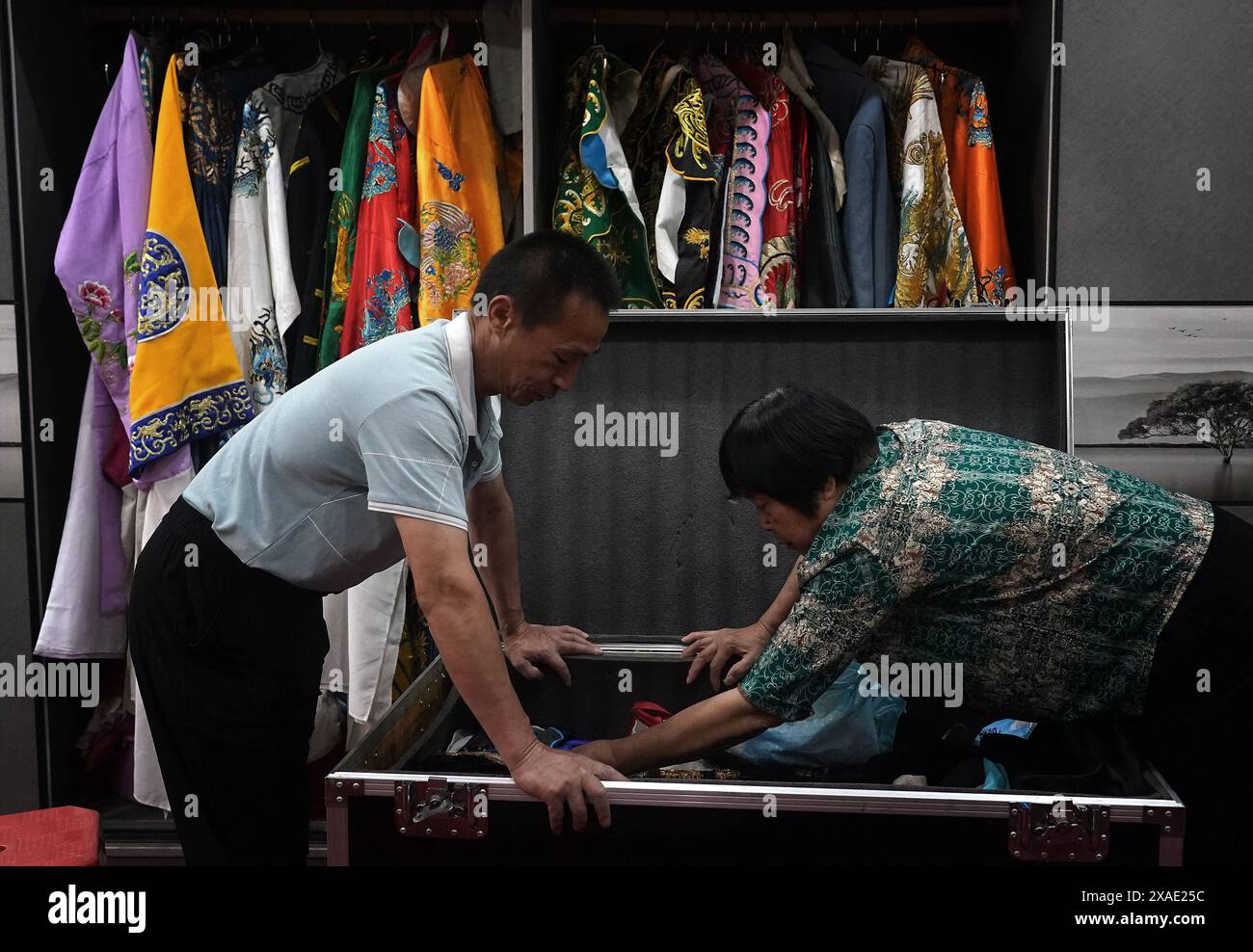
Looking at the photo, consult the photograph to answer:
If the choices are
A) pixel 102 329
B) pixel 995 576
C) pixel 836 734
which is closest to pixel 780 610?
pixel 836 734

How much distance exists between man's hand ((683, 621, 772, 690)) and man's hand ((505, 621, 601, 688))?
0.19 metres

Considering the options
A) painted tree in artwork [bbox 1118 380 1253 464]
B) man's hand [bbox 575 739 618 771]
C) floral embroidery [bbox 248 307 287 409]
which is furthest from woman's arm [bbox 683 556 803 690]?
floral embroidery [bbox 248 307 287 409]

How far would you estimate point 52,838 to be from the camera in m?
1.53

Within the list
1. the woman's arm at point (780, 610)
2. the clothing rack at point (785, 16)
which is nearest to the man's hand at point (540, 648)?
the woman's arm at point (780, 610)

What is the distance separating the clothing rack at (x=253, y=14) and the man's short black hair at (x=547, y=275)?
115cm

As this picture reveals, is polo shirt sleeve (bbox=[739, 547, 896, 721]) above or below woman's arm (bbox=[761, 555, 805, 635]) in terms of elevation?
above

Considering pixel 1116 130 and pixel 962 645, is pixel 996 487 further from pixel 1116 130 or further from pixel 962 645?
pixel 1116 130

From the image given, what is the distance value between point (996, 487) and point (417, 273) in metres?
1.35

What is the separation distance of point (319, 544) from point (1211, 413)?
1714mm

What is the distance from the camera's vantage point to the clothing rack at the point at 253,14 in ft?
7.55

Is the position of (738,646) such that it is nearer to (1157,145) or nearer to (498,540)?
(498,540)

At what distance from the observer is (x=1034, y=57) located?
82.1 inches

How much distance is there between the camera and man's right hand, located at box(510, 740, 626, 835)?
1241mm

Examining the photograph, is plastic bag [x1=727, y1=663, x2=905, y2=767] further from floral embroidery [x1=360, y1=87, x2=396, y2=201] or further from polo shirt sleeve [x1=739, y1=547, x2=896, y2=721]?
floral embroidery [x1=360, y1=87, x2=396, y2=201]
